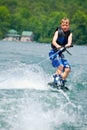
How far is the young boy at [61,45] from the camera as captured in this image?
1312 centimetres

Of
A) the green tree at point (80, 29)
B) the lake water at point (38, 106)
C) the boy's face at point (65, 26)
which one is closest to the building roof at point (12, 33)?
the green tree at point (80, 29)

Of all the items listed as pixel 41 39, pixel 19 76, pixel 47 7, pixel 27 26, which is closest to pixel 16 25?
pixel 27 26

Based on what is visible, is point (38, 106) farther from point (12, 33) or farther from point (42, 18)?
point (42, 18)

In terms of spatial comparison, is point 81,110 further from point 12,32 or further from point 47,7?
point 47,7

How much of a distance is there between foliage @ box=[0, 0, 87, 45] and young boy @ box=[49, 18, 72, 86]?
9722 centimetres

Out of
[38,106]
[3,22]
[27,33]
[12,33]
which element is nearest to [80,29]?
[27,33]

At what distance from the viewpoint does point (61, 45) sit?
13305 millimetres

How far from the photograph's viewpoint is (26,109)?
10.2m

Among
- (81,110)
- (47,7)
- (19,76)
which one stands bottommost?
(47,7)

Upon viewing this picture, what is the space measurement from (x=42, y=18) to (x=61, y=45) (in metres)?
122

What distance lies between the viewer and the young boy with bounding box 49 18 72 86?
1312 cm

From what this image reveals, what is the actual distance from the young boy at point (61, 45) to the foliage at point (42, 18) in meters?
97.2

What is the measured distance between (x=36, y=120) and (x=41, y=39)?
351 feet

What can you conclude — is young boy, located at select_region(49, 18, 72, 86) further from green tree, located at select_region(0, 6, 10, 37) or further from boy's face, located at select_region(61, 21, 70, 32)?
green tree, located at select_region(0, 6, 10, 37)
